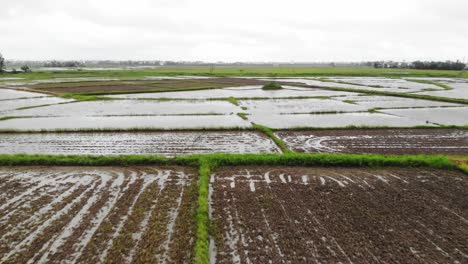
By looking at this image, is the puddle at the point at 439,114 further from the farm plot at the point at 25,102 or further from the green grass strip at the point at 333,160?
the farm plot at the point at 25,102

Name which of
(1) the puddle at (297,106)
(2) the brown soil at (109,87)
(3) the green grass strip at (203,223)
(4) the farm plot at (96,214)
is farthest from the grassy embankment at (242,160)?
(2) the brown soil at (109,87)

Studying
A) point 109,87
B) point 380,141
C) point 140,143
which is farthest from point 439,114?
point 109,87

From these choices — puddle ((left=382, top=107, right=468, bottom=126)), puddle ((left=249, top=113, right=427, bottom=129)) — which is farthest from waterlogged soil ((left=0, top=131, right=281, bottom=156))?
puddle ((left=382, top=107, right=468, bottom=126))

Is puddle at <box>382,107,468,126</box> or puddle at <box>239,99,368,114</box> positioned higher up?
puddle at <box>239,99,368,114</box>

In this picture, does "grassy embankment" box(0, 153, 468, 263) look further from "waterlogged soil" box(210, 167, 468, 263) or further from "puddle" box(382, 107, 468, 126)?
"puddle" box(382, 107, 468, 126)

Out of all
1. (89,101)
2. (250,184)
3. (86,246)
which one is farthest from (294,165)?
(89,101)

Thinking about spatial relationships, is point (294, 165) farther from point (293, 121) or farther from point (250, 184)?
point (293, 121)
